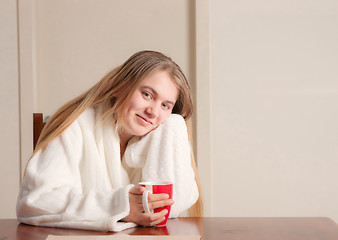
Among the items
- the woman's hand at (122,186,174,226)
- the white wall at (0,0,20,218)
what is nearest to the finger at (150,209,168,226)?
the woman's hand at (122,186,174,226)

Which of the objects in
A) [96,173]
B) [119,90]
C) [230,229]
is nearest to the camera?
[230,229]

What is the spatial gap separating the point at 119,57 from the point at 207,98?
49cm

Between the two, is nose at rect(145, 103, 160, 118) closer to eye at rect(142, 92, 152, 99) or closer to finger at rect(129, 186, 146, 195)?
eye at rect(142, 92, 152, 99)

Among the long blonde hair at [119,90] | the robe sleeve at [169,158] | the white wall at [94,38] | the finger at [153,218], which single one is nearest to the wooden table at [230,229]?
the finger at [153,218]

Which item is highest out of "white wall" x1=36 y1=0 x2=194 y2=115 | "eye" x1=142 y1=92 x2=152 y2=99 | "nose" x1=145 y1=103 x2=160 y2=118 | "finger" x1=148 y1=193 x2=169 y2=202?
"white wall" x1=36 y1=0 x2=194 y2=115

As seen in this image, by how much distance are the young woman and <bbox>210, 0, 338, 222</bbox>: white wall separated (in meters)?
0.88

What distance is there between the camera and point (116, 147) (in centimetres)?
122

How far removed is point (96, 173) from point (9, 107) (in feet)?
4.22

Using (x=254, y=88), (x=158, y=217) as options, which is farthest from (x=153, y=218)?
(x=254, y=88)

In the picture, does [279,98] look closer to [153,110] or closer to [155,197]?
A: [153,110]

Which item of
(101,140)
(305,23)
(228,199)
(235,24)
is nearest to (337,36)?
(305,23)

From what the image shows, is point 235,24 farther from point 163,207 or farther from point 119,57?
point 163,207

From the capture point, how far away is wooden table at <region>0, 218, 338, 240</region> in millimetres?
834

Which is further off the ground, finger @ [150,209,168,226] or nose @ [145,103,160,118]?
nose @ [145,103,160,118]
